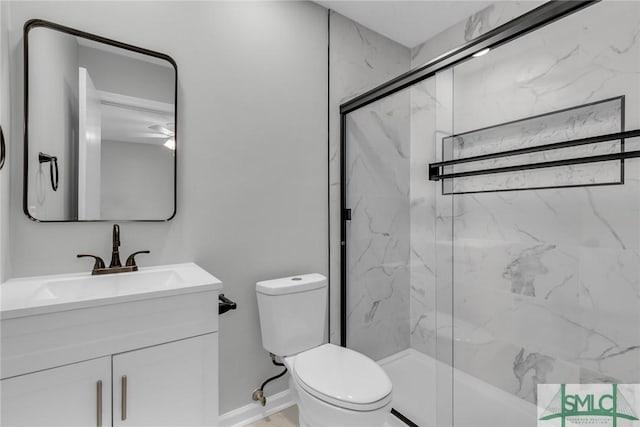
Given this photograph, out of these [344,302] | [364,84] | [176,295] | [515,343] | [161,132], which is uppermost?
[364,84]

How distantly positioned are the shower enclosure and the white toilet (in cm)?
45

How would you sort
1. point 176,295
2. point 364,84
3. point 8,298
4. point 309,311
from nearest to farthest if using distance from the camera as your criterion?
1. point 8,298
2. point 176,295
3. point 309,311
4. point 364,84

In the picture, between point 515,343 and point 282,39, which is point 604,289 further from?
point 282,39

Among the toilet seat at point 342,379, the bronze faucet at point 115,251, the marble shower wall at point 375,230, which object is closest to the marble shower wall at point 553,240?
the marble shower wall at point 375,230

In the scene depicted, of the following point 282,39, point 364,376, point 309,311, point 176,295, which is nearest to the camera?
point 176,295

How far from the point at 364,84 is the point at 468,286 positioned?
1.48 metres

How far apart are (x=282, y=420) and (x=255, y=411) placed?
15cm

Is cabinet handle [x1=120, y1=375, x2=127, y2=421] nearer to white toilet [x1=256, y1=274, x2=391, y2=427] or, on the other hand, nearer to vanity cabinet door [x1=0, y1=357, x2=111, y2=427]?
vanity cabinet door [x1=0, y1=357, x2=111, y2=427]

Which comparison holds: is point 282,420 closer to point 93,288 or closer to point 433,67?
point 93,288

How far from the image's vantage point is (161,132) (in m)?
1.46

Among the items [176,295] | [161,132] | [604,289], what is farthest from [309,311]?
[604,289]

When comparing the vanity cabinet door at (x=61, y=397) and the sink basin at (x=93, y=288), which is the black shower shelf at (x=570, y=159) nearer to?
the sink basin at (x=93, y=288)

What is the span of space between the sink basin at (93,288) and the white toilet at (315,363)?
45 cm

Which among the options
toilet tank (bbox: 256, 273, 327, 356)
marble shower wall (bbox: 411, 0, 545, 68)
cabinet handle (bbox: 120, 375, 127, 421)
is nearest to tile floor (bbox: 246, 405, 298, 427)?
toilet tank (bbox: 256, 273, 327, 356)
